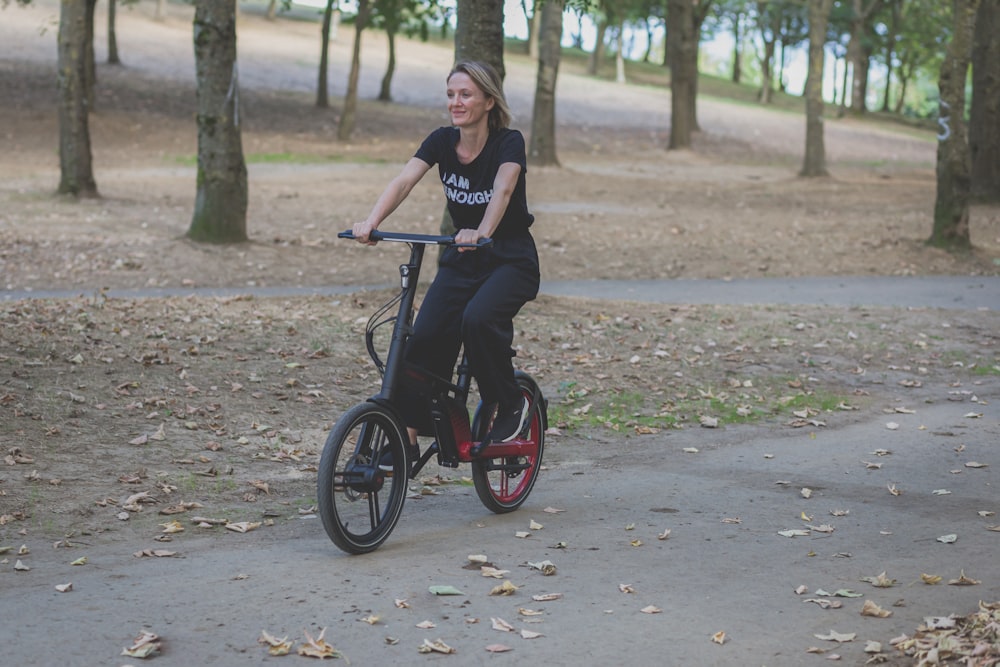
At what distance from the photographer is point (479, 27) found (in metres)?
11.3

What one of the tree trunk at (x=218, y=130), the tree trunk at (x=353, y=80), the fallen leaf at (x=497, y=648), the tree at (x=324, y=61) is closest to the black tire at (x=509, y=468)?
the fallen leaf at (x=497, y=648)

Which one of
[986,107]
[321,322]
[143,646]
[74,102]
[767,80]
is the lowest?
[143,646]

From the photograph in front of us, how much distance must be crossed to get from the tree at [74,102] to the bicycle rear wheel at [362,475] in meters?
15.3

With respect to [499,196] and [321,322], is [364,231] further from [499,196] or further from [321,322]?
[321,322]

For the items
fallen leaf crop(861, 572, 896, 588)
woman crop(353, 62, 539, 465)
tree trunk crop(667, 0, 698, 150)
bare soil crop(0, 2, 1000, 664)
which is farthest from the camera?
tree trunk crop(667, 0, 698, 150)

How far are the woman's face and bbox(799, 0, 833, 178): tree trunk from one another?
2454 centimetres

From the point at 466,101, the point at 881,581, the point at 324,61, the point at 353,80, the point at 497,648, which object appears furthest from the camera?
the point at 324,61

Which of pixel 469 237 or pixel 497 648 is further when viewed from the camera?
pixel 469 237

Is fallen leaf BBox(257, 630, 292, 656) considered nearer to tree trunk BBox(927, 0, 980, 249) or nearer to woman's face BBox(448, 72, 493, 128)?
woman's face BBox(448, 72, 493, 128)

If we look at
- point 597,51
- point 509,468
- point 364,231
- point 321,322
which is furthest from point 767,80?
point 364,231

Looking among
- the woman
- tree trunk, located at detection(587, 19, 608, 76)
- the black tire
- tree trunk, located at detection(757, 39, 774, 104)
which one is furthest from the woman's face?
tree trunk, located at detection(757, 39, 774, 104)

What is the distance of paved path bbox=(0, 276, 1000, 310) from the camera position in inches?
542

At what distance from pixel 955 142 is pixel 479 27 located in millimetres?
8517

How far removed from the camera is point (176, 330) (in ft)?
33.8
